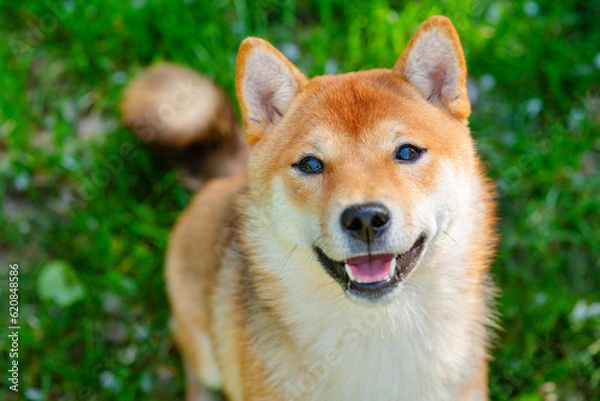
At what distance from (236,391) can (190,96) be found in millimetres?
1730

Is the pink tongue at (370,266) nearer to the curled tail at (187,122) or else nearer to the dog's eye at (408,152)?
the dog's eye at (408,152)

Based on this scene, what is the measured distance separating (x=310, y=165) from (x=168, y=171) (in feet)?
6.80

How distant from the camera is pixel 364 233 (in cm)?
251

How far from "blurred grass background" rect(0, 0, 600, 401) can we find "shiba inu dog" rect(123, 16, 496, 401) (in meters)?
1.13

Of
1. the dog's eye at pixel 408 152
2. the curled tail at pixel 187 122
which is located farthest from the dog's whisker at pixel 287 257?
the curled tail at pixel 187 122

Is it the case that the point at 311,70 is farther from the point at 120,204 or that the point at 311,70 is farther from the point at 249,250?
the point at 249,250

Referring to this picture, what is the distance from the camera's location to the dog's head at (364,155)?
256 cm

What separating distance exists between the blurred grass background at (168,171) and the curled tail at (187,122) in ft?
1.51

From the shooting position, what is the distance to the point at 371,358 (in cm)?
290

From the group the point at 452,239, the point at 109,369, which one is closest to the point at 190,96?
the point at 109,369

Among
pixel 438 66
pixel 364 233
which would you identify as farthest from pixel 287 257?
pixel 438 66

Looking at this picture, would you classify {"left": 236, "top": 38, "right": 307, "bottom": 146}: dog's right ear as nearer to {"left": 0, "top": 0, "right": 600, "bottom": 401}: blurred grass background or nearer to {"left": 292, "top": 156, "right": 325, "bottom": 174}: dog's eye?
{"left": 292, "top": 156, "right": 325, "bottom": 174}: dog's eye

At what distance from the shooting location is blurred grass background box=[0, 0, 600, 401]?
417cm

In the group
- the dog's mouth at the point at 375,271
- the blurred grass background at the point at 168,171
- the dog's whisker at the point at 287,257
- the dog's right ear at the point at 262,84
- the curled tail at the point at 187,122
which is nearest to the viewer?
the dog's mouth at the point at 375,271
